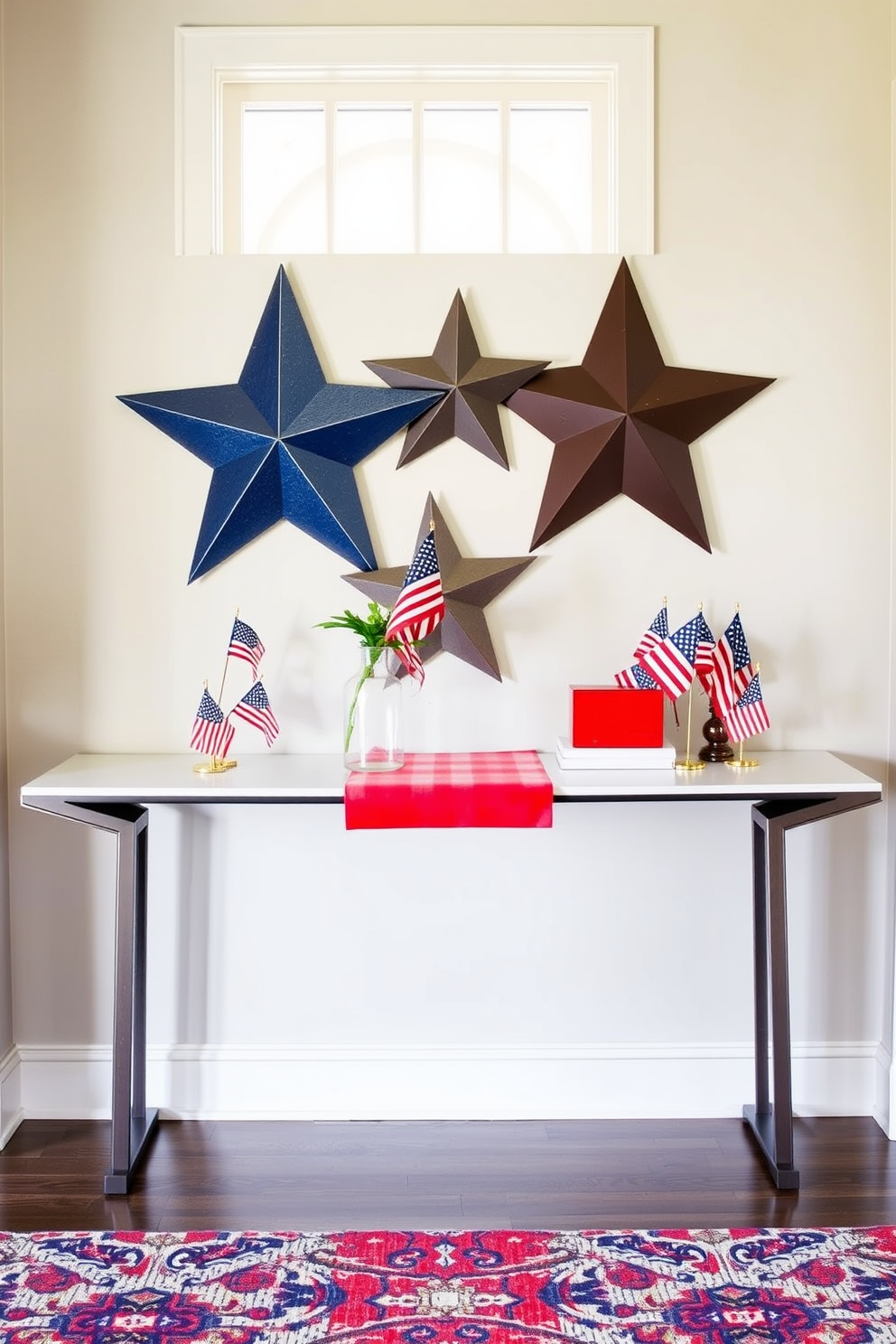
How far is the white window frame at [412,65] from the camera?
7.59ft

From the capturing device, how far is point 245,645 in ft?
7.40

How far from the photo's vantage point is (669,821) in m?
2.42

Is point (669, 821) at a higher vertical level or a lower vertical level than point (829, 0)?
lower

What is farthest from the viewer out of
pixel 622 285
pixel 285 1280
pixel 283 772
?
pixel 622 285

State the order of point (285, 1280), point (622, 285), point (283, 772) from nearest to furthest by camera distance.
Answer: point (285, 1280) < point (283, 772) < point (622, 285)

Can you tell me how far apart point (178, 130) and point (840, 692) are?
6.78 feet

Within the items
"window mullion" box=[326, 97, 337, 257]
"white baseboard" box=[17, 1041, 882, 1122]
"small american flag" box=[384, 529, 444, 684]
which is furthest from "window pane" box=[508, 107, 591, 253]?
"white baseboard" box=[17, 1041, 882, 1122]

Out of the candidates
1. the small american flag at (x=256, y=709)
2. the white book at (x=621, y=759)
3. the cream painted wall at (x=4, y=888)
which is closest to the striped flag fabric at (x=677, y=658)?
the white book at (x=621, y=759)

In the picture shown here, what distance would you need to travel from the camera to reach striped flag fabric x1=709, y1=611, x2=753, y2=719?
222cm

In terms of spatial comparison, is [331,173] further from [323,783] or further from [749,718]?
[749,718]

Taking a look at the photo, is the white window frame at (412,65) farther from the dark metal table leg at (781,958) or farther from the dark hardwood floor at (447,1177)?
the dark hardwood floor at (447,1177)

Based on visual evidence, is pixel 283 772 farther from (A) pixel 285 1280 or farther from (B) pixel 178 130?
(B) pixel 178 130

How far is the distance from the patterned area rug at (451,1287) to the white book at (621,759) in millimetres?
919

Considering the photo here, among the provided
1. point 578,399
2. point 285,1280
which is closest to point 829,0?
point 578,399
